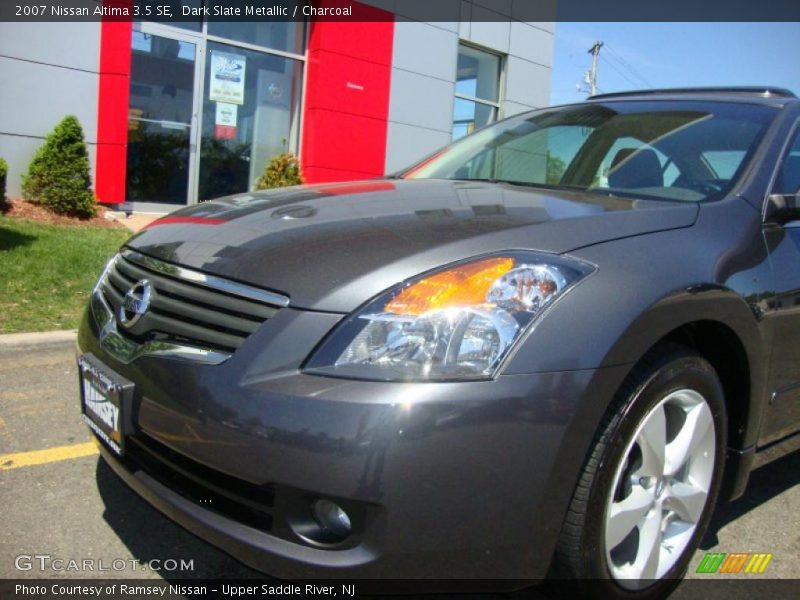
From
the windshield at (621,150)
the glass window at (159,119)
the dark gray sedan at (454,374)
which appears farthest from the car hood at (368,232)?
the glass window at (159,119)

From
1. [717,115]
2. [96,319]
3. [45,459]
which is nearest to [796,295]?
[717,115]

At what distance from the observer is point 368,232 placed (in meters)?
2.05

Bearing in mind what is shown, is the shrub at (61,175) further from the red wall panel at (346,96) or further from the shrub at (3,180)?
the red wall panel at (346,96)

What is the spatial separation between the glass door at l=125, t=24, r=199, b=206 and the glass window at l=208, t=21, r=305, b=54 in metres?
0.56

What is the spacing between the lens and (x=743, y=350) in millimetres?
2254

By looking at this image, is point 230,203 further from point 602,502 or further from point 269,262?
point 602,502

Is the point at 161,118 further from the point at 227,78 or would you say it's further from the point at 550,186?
the point at 550,186

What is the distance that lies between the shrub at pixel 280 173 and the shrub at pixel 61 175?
259cm

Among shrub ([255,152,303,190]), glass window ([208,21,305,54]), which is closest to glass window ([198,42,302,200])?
glass window ([208,21,305,54])

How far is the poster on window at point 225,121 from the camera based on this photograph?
1051 cm

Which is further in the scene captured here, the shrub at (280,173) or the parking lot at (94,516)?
the shrub at (280,173)

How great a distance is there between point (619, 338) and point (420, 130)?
443 inches

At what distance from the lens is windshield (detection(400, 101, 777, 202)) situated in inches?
105

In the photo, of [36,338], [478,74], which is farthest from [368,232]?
[478,74]
